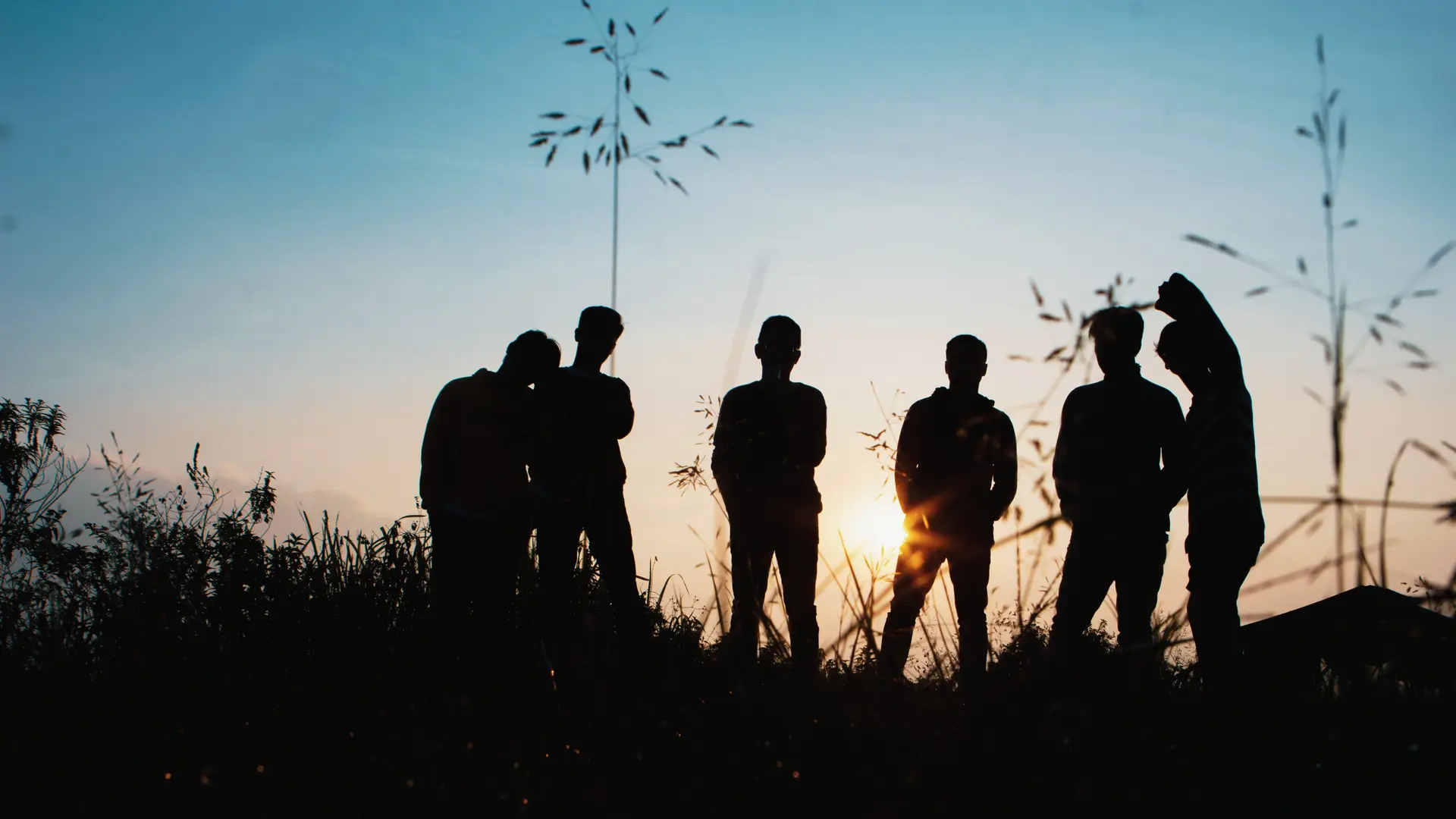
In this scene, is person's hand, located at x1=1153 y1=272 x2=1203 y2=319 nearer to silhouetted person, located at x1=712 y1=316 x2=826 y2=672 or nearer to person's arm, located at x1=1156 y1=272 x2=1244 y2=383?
person's arm, located at x1=1156 y1=272 x2=1244 y2=383

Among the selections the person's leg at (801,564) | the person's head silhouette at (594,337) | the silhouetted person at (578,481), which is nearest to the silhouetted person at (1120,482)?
the person's leg at (801,564)

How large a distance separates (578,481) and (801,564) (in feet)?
3.45

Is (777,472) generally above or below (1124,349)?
below

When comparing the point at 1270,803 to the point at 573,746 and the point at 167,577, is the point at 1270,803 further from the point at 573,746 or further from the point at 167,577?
the point at 167,577

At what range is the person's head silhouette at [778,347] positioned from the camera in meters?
4.20

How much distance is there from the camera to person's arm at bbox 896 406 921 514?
166 inches

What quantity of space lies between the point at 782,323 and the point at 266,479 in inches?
157

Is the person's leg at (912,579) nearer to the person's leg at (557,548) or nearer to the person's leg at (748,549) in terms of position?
the person's leg at (748,549)

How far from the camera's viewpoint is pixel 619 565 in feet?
12.1

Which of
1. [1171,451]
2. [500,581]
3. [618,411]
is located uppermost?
[618,411]

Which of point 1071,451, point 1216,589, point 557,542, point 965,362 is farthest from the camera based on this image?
point 965,362

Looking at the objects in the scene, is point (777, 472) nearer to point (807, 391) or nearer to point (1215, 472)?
point (807, 391)

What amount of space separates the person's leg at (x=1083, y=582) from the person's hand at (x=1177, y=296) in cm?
87

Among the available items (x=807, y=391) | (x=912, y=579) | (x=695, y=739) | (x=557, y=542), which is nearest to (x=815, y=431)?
(x=807, y=391)
